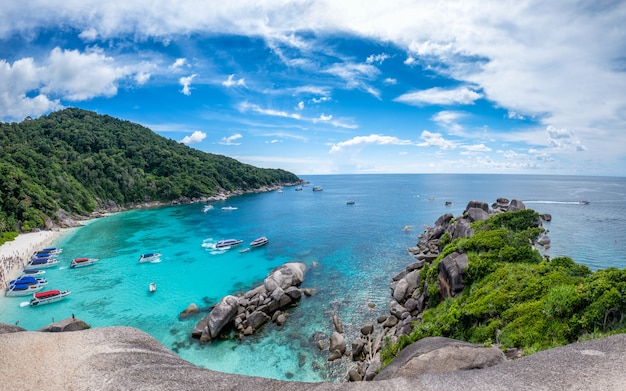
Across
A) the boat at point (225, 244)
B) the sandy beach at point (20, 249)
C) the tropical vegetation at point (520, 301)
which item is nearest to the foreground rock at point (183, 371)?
the tropical vegetation at point (520, 301)

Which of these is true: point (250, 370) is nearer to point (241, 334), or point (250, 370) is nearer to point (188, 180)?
point (241, 334)

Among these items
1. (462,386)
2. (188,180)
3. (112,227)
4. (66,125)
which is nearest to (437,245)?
(462,386)

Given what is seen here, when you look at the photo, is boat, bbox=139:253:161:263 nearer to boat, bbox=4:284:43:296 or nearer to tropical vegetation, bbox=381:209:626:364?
boat, bbox=4:284:43:296

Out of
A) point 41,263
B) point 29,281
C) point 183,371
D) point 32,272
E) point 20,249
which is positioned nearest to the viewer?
point 183,371

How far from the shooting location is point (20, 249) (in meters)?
50.4

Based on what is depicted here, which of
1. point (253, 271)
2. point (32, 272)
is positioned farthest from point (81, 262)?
point (253, 271)

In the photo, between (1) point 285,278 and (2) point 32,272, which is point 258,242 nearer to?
(1) point 285,278

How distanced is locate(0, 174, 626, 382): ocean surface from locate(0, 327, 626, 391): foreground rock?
13457 millimetres

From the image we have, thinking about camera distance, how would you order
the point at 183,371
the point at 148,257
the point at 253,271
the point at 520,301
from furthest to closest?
the point at 148,257 → the point at 253,271 → the point at 520,301 → the point at 183,371

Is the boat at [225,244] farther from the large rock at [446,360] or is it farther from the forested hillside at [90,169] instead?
the large rock at [446,360]

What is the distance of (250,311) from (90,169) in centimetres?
Result: 11125

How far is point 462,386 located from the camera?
23.5 feet

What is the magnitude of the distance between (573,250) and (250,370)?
163ft

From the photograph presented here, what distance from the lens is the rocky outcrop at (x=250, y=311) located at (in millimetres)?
24875
